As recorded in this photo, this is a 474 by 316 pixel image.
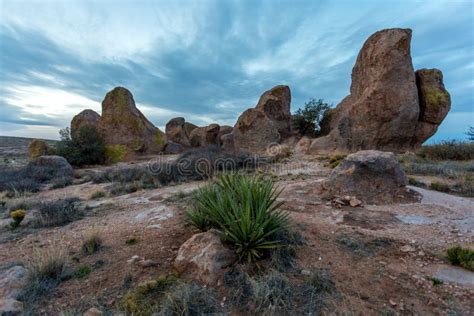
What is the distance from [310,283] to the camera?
242 cm

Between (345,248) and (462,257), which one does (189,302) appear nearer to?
(345,248)

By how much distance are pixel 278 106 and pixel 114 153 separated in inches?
440

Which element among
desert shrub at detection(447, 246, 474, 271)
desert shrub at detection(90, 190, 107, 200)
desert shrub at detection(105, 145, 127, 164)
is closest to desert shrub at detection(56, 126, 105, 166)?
desert shrub at detection(105, 145, 127, 164)

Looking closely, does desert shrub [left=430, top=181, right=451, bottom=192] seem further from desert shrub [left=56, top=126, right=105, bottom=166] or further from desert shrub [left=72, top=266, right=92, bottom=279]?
desert shrub [left=56, top=126, right=105, bottom=166]

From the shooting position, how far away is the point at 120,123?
1656cm

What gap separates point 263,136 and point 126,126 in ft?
30.2

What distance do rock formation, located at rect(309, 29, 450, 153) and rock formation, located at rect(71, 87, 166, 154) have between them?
12366mm

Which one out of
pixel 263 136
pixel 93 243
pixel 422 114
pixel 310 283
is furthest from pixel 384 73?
Result: pixel 93 243

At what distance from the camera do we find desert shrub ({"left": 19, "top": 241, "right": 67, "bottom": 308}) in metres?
2.37

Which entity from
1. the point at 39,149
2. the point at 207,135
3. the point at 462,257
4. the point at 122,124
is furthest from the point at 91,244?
the point at 207,135

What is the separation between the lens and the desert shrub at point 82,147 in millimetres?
14570

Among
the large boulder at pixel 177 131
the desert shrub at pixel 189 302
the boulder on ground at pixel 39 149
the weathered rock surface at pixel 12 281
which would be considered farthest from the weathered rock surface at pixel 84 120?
the desert shrub at pixel 189 302

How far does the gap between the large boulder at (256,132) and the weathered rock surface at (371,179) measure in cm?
949

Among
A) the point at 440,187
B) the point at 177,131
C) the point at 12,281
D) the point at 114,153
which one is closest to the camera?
the point at 12,281
